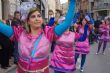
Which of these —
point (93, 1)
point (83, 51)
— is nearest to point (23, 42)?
point (83, 51)

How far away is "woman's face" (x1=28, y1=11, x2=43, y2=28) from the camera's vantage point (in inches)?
155

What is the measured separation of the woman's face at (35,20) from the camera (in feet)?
12.9

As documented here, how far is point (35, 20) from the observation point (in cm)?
394

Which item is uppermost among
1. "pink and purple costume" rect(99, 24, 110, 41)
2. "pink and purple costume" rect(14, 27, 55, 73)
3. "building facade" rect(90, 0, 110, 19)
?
"pink and purple costume" rect(14, 27, 55, 73)

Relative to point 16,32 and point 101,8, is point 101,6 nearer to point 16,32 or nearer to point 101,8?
point 101,8

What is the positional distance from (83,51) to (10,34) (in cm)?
636

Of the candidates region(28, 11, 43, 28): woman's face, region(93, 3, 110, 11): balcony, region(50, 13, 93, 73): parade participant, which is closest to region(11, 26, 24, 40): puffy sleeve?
region(28, 11, 43, 28): woman's face

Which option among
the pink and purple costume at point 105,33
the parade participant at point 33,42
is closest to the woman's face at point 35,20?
the parade participant at point 33,42

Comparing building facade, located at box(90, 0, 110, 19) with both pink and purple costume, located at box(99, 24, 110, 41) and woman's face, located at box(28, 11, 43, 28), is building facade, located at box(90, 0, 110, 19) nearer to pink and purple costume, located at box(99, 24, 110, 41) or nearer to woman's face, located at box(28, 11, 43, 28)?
pink and purple costume, located at box(99, 24, 110, 41)

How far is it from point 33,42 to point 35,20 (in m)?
0.24

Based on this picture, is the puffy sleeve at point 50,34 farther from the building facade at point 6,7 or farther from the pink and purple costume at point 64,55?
the building facade at point 6,7

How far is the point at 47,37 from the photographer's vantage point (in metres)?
4.04

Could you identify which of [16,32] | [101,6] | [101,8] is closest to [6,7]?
[16,32]

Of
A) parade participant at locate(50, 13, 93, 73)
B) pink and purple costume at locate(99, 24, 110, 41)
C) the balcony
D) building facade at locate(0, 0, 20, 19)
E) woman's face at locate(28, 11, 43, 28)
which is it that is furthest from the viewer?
the balcony
